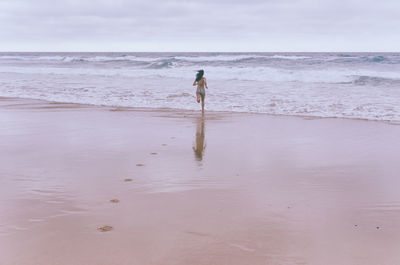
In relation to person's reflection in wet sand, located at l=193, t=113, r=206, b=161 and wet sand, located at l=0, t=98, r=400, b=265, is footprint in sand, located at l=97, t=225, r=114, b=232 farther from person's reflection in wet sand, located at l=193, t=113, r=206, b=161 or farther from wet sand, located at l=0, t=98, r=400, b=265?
person's reflection in wet sand, located at l=193, t=113, r=206, b=161

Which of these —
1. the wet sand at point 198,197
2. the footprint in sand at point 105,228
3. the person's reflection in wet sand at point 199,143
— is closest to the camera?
the wet sand at point 198,197

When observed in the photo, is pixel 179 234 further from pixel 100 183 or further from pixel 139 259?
pixel 100 183

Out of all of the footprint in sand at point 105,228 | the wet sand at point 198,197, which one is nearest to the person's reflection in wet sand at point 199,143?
the wet sand at point 198,197

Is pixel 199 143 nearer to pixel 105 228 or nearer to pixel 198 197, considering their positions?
pixel 198 197

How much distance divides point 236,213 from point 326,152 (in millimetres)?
3482

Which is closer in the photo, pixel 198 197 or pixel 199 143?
pixel 198 197

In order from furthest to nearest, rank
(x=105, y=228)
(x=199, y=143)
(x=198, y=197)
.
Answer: (x=199, y=143) < (x=198, y=197) < (x=105, y=228)

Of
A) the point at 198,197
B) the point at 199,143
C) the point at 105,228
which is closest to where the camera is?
the point at 105,228

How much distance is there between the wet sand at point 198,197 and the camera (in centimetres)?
332

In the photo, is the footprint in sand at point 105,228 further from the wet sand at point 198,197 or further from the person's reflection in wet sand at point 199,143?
the person's reflection in wet sand at point 199,143

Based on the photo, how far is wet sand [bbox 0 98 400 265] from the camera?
10.9ft

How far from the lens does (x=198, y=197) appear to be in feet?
15.3

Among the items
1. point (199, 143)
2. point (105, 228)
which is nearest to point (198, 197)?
point (105, 228)

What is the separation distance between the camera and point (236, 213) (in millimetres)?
4152
